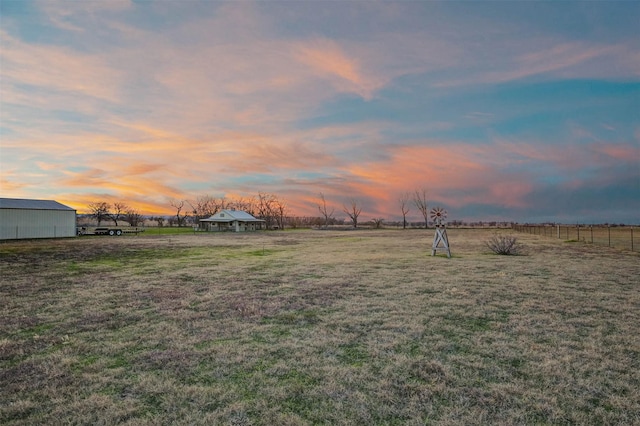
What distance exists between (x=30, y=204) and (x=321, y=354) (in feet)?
132

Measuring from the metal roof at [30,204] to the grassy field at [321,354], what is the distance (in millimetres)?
29918

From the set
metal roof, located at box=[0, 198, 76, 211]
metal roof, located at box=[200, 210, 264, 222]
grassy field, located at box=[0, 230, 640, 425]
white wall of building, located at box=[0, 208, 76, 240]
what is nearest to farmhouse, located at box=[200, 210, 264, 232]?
metal roof, located at box=[200, 210, 264, 222]

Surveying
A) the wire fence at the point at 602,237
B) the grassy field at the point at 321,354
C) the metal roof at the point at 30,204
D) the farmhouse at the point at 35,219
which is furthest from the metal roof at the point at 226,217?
the grassy field at the point at 321,354

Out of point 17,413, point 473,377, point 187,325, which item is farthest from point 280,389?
point 187,325

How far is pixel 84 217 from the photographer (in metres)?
80.9

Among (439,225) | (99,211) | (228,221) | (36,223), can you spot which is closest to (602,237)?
(439,225)

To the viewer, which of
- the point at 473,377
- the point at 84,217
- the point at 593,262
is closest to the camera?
the point at 473,377

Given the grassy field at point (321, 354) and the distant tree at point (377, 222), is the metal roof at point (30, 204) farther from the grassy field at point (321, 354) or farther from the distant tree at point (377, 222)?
the distant tree at point (377, 222)

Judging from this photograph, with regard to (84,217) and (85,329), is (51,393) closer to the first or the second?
(85,329)

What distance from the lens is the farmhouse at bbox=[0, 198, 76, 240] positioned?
30688mm

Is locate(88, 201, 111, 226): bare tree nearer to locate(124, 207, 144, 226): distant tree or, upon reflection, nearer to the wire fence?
locate(124, 207, 144, 226): distant tree

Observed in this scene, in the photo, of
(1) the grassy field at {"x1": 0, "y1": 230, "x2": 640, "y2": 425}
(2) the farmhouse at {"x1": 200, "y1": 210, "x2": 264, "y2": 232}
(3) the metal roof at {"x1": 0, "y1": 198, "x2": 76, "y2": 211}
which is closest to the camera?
(1) the grassy field at {"x1": 0, "y1": 230, "x2": 640, "y2": 425}

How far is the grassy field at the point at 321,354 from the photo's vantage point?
3.08 meters

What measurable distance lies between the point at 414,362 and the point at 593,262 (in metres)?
13.4
